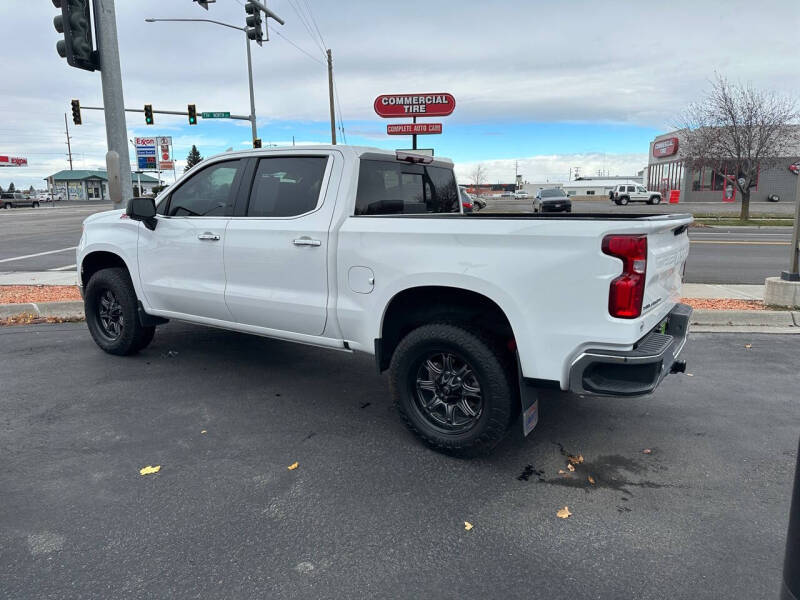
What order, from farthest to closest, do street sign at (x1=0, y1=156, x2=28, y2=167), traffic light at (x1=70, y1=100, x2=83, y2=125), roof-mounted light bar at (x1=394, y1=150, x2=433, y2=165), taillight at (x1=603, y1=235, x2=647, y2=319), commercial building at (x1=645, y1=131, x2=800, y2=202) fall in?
1. street sign at (x1=0, y1=156, x2=28, y2=167)
2. commercial building at (x1=645, y1=131, x2=800, y2=202)
3. traffic light at (x1=70, y1=100, x2=83, y2=125)
4. roof-mounted light bar at (x1=394, y1=150, x2=433, y2=165)
5. taillight at (x1=603, y1=235, x2=647, y2=319)

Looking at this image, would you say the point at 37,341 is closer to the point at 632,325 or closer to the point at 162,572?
the point at 162,572

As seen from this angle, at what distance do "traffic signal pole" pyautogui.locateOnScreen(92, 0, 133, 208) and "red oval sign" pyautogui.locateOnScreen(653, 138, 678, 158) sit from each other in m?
57.7

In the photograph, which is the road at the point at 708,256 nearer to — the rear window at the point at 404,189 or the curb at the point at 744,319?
the curb at the point at 744,319

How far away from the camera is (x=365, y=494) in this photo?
3271 mm

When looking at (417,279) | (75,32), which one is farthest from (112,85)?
(417,279)

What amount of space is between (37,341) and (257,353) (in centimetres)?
264

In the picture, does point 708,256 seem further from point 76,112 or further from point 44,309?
point 76,112

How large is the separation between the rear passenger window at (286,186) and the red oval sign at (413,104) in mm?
15032

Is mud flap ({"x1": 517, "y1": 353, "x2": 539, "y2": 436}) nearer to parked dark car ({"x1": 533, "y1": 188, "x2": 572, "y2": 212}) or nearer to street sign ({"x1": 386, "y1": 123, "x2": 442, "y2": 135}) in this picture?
street sign ({"x1": 386, "y1": 123, "x2": 442, "y2": 135})

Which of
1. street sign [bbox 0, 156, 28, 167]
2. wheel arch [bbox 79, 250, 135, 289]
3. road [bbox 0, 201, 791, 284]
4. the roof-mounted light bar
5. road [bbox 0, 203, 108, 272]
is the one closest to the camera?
the roof-mounted light bar

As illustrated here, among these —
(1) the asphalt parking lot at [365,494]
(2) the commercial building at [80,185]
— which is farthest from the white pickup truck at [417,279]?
(2) the commercial building at [80,185]

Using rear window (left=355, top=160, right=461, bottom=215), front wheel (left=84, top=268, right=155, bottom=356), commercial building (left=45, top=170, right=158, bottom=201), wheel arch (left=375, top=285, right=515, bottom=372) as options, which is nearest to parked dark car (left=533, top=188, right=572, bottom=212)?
rear window (left=355, top=160, right=461, bottom=215)

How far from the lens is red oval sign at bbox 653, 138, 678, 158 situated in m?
57.0

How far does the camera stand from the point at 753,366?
5.48m
